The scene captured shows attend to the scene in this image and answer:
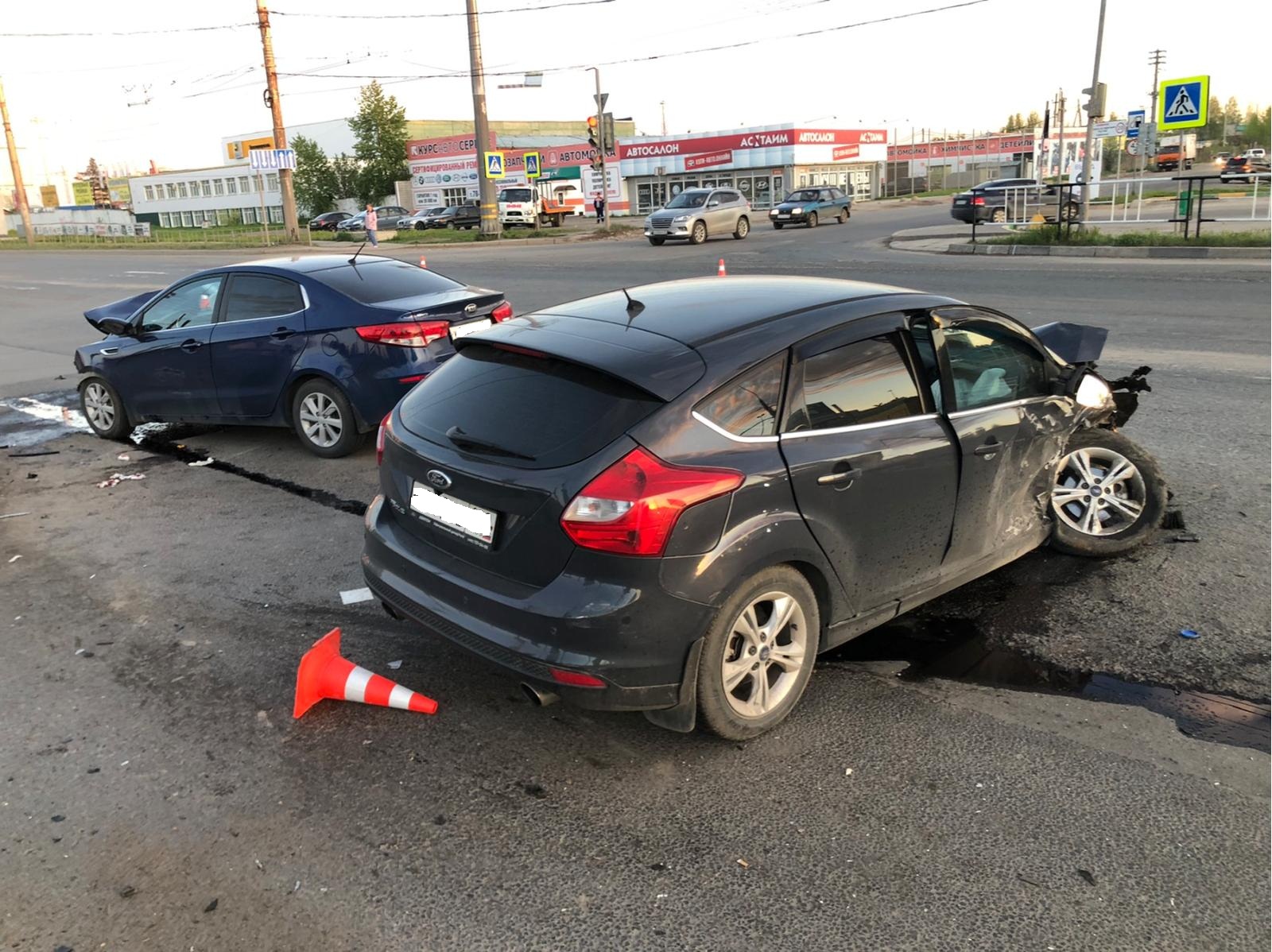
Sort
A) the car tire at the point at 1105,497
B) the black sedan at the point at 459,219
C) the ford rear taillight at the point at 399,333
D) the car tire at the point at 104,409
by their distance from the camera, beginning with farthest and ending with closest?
the black sedan at the point at 459,219 → the car tire at the point at 104,409 → the ford rear taillight at the point at 399,333 → the car tire at the point at 1105,497

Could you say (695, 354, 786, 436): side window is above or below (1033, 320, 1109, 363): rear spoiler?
above

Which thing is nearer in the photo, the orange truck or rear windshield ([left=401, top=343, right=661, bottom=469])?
rear windshield ([left=401, top=343, right=661, bottom=469])

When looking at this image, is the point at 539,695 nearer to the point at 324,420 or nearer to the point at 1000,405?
the point at 1000,405

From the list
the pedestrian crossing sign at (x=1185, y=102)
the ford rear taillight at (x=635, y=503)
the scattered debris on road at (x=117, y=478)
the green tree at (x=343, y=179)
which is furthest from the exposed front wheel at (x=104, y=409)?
the green tree at (x=343, y=179)

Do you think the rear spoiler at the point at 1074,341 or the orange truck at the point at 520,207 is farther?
the orange truck at the point at 520,207

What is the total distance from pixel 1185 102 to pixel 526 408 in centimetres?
2270

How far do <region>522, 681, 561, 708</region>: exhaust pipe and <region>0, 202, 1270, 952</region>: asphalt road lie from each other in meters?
0.25

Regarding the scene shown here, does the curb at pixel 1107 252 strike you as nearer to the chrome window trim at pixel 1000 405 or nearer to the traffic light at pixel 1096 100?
the traffic light at pixel 1096 100

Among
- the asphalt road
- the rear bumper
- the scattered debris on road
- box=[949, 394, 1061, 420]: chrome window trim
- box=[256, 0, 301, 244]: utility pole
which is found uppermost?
box=[256, 0, 301, 244]: utility pole

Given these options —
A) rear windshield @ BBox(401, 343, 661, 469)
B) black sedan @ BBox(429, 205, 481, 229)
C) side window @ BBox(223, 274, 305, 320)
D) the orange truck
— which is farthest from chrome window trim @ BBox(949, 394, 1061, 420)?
black sedan @ BBox(429, 205, 481, 229)

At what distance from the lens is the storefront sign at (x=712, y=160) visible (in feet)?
204

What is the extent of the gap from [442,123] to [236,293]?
329 feet

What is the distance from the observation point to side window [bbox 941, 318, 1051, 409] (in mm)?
4086

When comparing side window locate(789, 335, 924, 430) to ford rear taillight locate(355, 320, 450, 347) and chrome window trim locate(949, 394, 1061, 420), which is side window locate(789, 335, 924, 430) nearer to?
chrome window trim locate(949, 394, 1061, 420)
